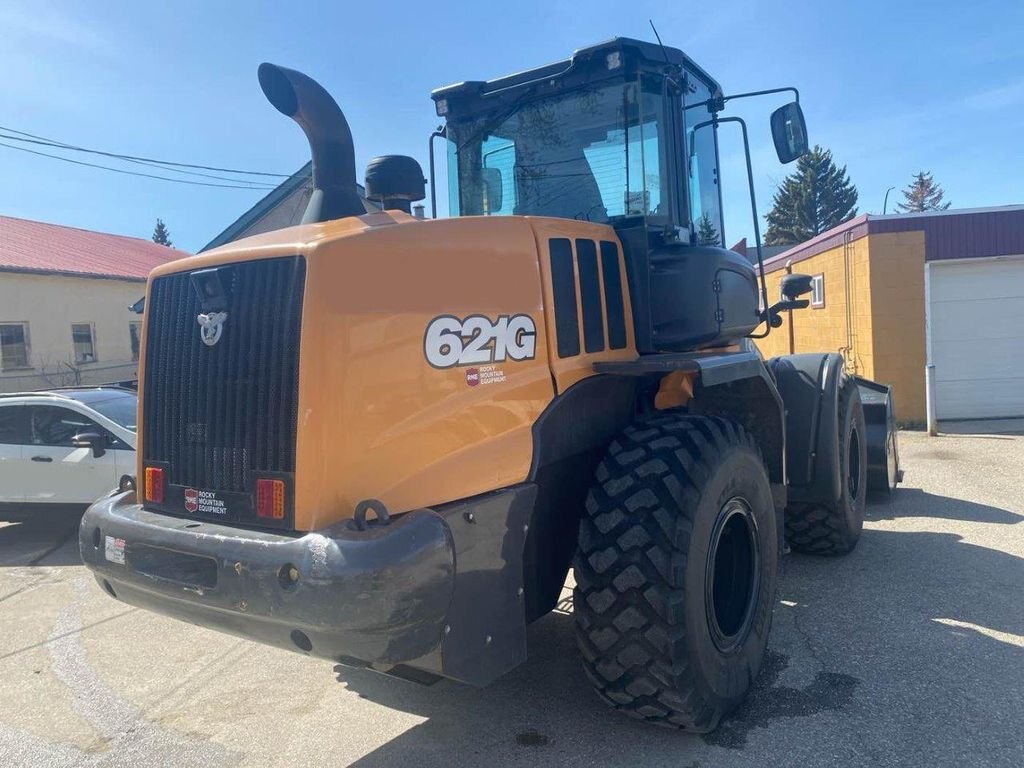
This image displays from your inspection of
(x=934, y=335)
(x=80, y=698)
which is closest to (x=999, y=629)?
(x=80, y=698)

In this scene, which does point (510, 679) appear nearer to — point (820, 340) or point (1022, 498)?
point (1022, 498)

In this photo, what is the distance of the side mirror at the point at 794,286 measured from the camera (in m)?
5.26

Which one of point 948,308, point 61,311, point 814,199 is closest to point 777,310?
point 948,308

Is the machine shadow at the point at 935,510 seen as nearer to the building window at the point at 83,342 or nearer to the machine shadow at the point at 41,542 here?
the machine shadow at the point at 41,542

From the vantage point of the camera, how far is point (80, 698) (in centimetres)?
418

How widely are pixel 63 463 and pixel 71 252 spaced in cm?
1855

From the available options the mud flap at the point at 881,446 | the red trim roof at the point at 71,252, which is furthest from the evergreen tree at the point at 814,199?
the mud flap at the point at 881,446

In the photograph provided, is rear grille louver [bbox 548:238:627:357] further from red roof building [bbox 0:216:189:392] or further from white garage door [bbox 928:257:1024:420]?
red roof building [bbox 0:216:189:392]

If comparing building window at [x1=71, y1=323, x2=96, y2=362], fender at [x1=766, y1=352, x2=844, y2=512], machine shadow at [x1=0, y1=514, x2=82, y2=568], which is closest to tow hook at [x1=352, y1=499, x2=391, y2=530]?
fender at [x1=766, y1=352, x2=844, y2=512]

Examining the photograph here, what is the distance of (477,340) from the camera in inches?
120

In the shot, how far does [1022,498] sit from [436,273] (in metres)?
6.82

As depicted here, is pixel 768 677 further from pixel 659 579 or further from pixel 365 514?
pixel 365 514

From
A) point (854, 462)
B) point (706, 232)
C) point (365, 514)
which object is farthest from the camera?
point (854, 462)

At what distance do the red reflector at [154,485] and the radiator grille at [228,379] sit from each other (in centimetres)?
5
